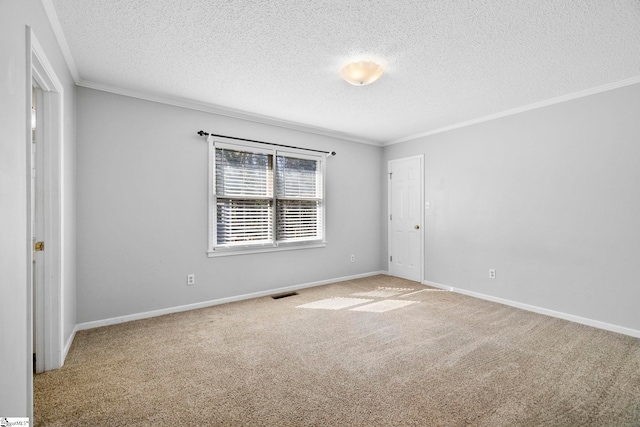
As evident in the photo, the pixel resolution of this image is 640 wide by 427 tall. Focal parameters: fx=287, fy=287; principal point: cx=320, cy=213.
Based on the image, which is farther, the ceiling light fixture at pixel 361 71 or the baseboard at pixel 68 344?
the ceiling light fixture at pixel 361 71

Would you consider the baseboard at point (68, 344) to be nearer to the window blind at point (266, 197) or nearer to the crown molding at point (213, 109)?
the window blind at point (266, 197)

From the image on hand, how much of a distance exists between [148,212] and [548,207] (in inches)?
190

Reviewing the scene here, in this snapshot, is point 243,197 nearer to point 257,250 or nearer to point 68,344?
point 257,250

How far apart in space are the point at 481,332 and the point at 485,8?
2878mm

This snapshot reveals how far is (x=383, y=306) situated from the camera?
382cm

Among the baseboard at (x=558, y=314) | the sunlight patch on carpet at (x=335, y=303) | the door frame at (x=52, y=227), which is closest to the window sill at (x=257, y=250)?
the sunlight patch on carpet at (x=335, y=303)

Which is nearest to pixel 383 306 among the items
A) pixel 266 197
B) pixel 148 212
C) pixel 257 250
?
pixel 257 250

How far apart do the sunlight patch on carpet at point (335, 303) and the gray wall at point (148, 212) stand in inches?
29.7

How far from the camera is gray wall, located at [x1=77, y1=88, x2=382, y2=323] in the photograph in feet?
10.1

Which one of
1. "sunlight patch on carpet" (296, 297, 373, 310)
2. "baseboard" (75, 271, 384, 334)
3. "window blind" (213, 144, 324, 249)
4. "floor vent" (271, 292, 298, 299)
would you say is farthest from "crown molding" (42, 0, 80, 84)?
"sunlight patch on carpet" (296, 297, 373, 310)

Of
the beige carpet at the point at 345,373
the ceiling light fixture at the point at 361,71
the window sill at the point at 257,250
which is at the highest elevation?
the ceiling light fixture at the point at 361,71

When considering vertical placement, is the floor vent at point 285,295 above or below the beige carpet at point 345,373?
above

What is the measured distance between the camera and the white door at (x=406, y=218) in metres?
5.06

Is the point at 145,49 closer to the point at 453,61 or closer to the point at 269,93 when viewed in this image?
the point at 269,93
